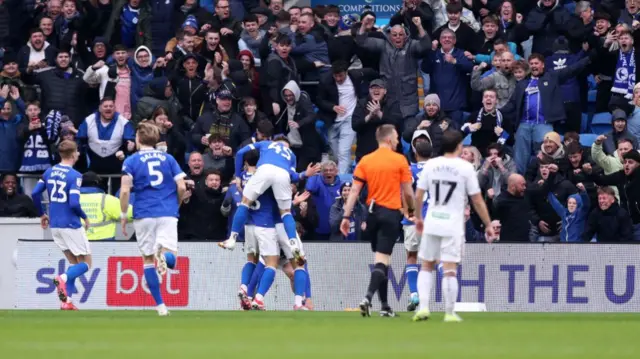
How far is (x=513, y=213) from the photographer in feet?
75.2

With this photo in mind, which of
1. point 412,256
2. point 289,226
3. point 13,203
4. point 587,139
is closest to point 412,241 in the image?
point 412,256

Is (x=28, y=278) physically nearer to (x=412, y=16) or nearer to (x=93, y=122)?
(x=93, y=122)

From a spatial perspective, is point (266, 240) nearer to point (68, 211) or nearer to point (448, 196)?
point (68, 211)

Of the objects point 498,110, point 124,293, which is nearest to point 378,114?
point 498,110

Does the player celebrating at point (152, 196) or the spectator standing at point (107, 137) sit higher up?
the spectator standing at point (107, 137)

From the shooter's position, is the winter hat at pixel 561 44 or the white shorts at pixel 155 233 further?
the winter hat at pixel 561 44

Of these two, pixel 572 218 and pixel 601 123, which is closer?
pixel 572 218

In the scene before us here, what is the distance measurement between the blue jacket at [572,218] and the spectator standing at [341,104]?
4.22 meters

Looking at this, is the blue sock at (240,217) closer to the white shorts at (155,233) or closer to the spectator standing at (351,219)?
the white shorts at (155,233)

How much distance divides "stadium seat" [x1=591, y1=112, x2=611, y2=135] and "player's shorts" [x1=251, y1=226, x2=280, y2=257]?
845cm

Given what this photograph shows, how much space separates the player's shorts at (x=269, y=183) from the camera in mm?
19438

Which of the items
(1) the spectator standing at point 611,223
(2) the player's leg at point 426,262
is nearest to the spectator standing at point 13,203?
(1) the spectator standing at point 611,223

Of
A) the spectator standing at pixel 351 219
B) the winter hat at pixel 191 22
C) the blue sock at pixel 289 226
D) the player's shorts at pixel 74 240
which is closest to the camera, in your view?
the blue sock at pixel 289 226

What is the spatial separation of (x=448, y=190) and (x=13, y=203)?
11228 mm
